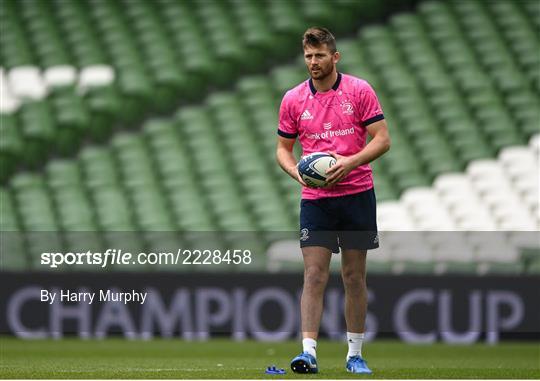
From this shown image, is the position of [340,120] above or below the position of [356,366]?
above

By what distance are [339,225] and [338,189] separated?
193 mm

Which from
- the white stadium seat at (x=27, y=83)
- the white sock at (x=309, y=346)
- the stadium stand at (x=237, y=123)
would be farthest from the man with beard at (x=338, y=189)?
the white stadium seat at (x=27, y=83)

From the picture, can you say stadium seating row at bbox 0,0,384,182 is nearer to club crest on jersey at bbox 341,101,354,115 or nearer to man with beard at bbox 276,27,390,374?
man with beard at bbox 276,27,390,374

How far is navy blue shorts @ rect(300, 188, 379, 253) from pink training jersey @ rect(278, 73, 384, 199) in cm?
5

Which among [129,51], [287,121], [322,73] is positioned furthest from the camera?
[129,51]

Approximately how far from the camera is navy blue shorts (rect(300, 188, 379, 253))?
6.23 meters

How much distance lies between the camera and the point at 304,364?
6.01 m

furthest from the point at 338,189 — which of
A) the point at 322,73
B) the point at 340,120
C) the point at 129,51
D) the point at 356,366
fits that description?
the point at 129,51

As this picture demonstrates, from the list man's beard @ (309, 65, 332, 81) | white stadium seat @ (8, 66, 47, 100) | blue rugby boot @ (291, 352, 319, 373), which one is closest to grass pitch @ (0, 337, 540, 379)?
blue rugby boot @ (291, 352, 319, 373)

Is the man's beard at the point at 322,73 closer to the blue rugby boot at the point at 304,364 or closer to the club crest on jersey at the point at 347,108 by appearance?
the club crest on jersey at the point at 347,108

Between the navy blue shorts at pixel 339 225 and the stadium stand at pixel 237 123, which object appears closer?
the navy blue shorts at pixel 339 225

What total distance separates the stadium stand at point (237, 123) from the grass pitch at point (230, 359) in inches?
45.2

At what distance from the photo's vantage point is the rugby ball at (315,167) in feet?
20.0

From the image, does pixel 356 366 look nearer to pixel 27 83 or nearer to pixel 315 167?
pixel 315 167
